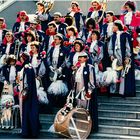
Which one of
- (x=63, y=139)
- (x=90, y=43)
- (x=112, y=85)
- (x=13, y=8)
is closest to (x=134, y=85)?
(x=112, y=85)

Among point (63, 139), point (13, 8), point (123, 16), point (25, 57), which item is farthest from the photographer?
point (13, 8)

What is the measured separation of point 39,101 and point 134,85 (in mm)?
2172

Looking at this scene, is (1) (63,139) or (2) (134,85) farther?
(2) (134,85)

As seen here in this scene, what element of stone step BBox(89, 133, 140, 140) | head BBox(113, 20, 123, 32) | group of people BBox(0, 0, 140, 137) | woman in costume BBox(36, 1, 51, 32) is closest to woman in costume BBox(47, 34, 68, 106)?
group of people BBox(0, 0, 140, 137)

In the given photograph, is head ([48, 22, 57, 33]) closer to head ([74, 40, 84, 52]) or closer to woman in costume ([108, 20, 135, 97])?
head ([74, 40, 84, 52])

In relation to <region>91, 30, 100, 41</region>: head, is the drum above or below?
below

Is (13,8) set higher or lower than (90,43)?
higher

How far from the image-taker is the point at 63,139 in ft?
36.5

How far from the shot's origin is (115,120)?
11672 mm

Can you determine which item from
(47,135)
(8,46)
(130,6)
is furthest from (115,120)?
(8,46)

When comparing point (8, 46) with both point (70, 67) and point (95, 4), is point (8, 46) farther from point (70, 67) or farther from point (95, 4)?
point (95, 4)

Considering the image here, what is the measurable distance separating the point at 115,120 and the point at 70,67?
168 centimetres

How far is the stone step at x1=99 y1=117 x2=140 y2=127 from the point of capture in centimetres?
1147

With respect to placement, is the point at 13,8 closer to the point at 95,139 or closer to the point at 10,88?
the point at 10,88
